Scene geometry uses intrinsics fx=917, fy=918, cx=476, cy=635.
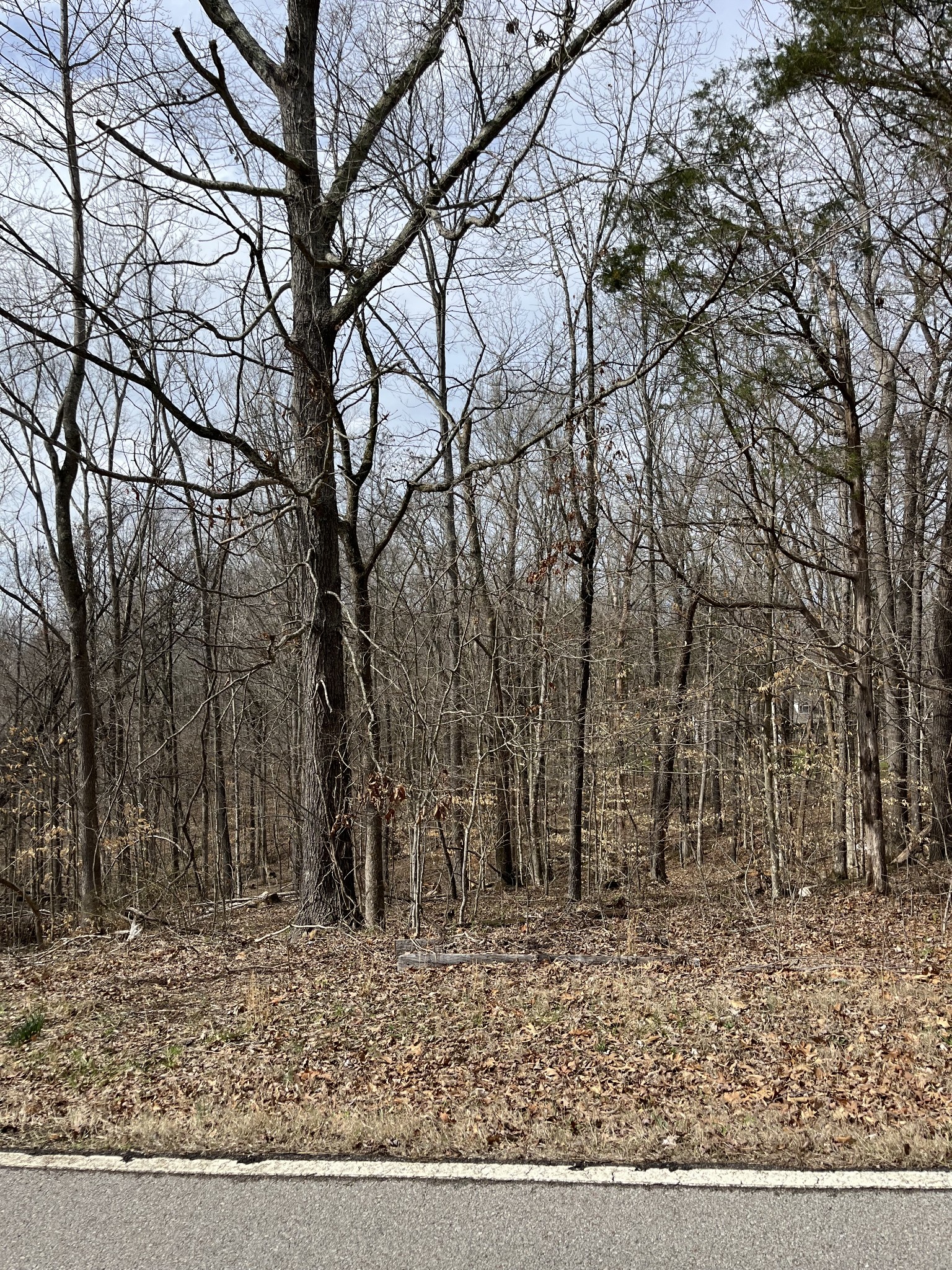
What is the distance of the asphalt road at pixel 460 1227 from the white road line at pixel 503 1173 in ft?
0.17

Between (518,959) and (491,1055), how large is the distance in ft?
7.55

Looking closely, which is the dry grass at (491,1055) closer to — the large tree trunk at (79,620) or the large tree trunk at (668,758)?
the large tree trunk at (79,620)

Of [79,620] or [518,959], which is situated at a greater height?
[79,620]

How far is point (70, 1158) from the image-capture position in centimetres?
390

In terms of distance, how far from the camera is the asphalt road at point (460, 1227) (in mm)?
2959

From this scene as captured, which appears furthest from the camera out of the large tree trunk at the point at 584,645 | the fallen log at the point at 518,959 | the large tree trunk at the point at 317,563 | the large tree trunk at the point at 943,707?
the large tree trunk at the point at 584,645

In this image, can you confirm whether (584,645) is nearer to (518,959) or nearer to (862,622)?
(862,622)

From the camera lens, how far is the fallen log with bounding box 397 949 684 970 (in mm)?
7109

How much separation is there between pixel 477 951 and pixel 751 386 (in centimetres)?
689

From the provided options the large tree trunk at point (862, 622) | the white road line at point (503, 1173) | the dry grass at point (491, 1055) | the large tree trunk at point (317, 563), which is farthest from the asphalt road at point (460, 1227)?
the large tree trunk at point (862, 622)

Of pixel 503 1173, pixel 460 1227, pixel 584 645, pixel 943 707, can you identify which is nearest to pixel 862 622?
pixel 943 707

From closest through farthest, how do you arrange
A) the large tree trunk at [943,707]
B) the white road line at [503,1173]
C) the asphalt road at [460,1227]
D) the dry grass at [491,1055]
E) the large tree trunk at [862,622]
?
the asphalt road at [460,1227] → the white road line at [503,1173] → the dry grass at [491,1055] → the large tree trunk at [862,622] → the large tree trunk at [943,707]

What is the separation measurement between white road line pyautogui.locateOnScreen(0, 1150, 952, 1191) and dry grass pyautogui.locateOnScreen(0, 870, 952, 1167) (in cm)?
12

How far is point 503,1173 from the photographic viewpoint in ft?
11.8
